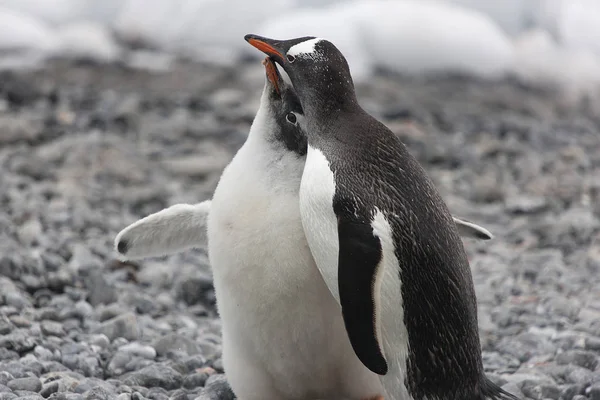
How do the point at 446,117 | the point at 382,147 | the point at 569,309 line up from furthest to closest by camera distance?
A: 1. the point at 446,117
2. the point at 569,309
3. the point at 382,147

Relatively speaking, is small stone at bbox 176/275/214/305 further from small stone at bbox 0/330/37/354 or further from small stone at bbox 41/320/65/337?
small stone at bbox 0/330/37/354

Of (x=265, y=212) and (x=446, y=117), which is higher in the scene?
(x=265, y=212)

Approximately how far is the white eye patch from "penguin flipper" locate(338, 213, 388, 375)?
0.70 m

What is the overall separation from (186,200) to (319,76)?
3838 millimetres

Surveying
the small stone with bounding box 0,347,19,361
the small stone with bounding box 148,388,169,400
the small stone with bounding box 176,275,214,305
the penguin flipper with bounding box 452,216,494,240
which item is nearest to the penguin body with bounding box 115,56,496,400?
the small stone with bounding box 148,388,169,400

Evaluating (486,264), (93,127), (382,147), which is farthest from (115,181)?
(382,147)

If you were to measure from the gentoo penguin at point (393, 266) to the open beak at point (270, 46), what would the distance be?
43 cm

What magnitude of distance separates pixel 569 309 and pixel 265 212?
2165mm

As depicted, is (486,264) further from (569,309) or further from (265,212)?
(265,212)

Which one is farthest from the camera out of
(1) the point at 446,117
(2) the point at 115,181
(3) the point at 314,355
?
(1) the point at 446,117

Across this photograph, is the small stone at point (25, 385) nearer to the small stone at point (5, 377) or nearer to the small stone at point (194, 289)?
the small stone at point (5, 377)

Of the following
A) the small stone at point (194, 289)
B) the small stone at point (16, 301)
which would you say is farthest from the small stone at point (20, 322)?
the small stone at point (194, 289)

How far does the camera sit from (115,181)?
677 centimetres

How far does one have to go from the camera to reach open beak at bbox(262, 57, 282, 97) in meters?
3.01
